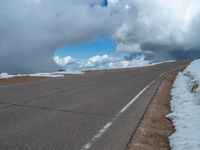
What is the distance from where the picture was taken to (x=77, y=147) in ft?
19.9

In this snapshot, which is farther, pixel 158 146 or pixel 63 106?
pixel 63 106

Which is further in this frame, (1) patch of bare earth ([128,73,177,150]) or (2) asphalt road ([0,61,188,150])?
(1) patch of bare earth ([128,73,177,150])

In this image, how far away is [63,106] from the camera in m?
10.7

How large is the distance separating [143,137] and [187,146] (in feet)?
4.08

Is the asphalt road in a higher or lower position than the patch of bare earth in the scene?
higher

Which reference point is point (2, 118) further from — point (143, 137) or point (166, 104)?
point (166, 104)

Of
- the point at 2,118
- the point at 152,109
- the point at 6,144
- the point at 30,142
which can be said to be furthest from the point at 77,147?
the point at 152,109

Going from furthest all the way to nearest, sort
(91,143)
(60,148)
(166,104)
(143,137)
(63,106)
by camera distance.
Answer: (166,104) → (63,106) → (143,137) → (91,143) → (60,148)

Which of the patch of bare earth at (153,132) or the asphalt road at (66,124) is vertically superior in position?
the asphalt road at (66,124)

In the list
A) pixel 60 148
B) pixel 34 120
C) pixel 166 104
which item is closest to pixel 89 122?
pixel 34 120

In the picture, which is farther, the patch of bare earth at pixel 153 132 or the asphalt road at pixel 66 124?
the patch of bare earth at pixel 153 132

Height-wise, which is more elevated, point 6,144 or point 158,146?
point 6,144

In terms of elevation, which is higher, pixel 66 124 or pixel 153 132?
pixel 66 124

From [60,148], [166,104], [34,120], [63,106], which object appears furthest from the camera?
[166,104]
